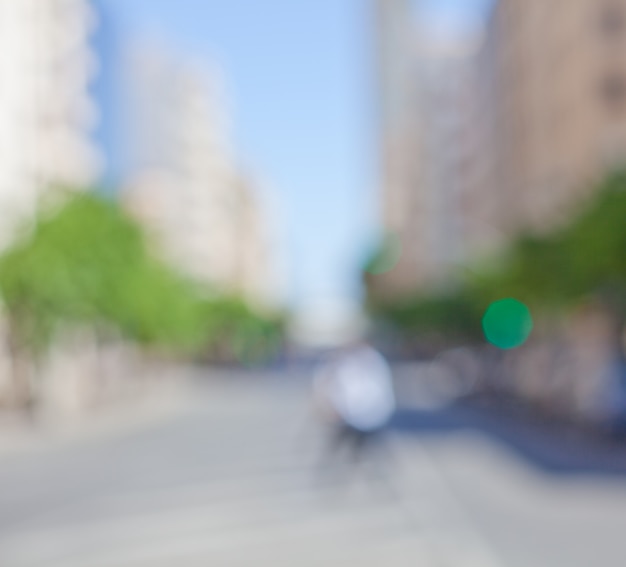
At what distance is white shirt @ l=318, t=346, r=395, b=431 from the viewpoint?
13719 millimetres

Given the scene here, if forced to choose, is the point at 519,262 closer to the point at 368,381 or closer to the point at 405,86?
the point at 368,381

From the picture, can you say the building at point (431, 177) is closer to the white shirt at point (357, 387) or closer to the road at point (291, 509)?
the road at point (291, 509)

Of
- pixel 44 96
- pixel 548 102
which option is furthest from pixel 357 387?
pixel 548 102

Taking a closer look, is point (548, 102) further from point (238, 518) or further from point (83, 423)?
point (238, 518)

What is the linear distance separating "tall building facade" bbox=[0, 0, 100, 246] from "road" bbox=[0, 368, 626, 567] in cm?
3023

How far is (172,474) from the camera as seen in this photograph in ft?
49.1

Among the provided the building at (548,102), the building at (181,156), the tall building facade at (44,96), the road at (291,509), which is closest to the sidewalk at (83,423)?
the road at (291,509)

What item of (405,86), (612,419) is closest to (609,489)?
(612,419)

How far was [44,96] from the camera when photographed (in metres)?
55.7

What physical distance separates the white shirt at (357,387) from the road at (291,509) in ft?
2.82

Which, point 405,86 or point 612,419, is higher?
point 405,86

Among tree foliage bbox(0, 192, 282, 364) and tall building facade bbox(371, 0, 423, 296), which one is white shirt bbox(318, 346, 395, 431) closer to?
tree foliage bbox(0, 192, 282, 364)

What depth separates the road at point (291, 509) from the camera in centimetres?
864

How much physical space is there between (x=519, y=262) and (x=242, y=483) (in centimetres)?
2237
